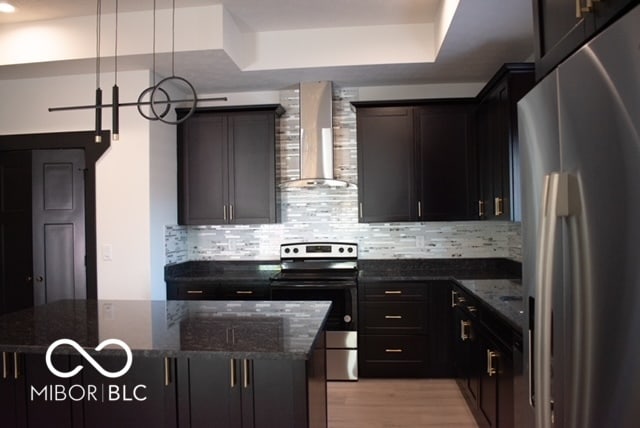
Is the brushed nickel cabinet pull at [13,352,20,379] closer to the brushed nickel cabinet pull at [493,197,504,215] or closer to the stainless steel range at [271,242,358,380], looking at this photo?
the stainless steel range at [271,242,358,380]

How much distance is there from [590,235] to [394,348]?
2.94 meters

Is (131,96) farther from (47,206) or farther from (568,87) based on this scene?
(568,87)

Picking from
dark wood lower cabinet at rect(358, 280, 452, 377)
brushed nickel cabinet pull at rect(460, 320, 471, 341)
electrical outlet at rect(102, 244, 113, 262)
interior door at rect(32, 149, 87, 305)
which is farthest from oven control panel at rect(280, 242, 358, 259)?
interior door at rect(32, 149, 87, 305)

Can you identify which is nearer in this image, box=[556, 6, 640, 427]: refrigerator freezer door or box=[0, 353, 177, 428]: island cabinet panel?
box=[556, 6, 640, 427]: refrigerator freezer door

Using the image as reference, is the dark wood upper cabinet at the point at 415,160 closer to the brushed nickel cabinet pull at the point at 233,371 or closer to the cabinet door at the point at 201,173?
the cabinet door at the point at 201,173

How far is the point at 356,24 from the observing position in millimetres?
3400

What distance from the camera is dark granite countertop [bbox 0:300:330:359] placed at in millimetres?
1594

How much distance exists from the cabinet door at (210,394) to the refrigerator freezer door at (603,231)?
1.22 meters

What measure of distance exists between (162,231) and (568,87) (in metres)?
3.34

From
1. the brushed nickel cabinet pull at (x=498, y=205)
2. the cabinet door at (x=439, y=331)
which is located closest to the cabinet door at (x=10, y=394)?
the cabinet door at (x=439, y=331)

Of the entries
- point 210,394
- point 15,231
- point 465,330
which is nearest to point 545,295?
point 210,394

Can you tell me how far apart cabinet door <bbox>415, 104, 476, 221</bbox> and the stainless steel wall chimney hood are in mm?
768

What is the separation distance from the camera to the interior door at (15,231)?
12.0ft

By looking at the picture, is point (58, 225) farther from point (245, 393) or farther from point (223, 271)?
point (245, 393)
